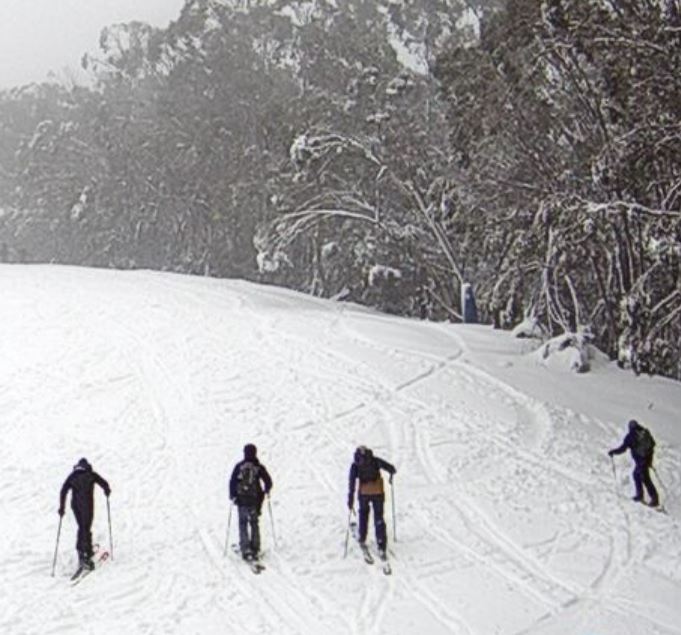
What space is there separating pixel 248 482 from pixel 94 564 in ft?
7.30

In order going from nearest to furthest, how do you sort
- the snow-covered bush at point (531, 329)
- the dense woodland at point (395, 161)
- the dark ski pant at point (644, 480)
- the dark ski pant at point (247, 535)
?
the dark ski pant at point (247, 535)
the dark ski pant at point (644, 480)
the dense woodland at point (395, 161)
the snow-covered bush at point (531, 329)

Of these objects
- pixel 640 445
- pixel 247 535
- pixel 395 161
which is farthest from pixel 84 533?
pixel 395 161

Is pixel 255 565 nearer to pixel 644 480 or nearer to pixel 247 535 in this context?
pixel 247 535

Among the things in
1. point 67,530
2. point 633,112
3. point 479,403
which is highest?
point 633,112

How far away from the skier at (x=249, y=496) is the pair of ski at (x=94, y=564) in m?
1.79

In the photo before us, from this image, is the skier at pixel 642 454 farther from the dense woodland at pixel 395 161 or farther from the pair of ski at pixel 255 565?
the pair of ski at pixel 255 565

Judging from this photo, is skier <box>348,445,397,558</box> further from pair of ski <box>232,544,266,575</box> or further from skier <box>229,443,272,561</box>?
pair of ski <box>232,544,266,575</box>

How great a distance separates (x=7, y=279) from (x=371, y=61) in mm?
16159

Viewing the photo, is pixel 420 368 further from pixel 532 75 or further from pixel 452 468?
pixel 532 75

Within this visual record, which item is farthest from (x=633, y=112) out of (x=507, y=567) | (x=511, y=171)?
(x=507, y=567)

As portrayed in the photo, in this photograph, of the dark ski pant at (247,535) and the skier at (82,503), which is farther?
the dark ski pant at (247,535)

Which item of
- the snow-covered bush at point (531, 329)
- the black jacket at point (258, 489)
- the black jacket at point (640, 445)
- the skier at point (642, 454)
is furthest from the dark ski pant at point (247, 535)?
the snow-covered bush at point (531, 329)

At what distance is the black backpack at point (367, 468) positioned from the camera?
36.9 ft

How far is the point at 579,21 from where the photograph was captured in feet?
58.3
